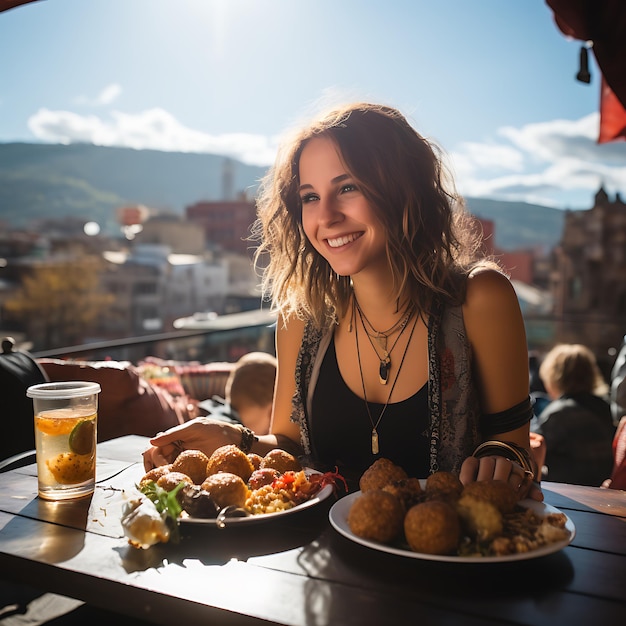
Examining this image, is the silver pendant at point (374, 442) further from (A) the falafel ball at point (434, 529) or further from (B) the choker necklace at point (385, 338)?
(A) the falafel ball at point (434, 529)

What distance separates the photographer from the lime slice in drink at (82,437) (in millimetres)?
1158

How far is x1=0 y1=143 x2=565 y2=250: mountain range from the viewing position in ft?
63.1

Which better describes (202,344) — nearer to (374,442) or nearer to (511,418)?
(374,442)

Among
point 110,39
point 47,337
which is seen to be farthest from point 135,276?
point 110,39

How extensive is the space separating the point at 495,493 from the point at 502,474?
22 centimetres

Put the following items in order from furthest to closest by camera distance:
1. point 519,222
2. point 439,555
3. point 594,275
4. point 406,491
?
point 519,222
point 594,275
point 406,491
point 439,555

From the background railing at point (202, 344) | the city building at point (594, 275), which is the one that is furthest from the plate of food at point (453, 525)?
the city building at point (594, 275)

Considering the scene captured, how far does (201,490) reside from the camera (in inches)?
40.8

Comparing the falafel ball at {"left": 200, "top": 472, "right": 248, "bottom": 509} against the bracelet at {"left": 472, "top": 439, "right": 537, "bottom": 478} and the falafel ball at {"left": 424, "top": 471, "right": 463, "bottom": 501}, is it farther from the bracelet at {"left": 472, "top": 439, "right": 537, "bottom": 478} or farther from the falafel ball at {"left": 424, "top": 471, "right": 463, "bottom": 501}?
the bracelet at {"left": 472, "top": 439, "right": 537, "bottom": 478}

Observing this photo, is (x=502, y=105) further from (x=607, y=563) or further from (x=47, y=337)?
(x=607, y=563)

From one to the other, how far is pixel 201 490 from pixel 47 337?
3205cm

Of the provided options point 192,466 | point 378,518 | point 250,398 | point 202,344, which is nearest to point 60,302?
point 202,344

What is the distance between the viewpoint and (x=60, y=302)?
30.7 meters

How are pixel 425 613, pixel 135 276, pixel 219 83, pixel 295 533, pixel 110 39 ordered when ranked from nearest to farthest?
1. pixel 425 613
2. pixel 295 533
3. pixel 135 276
4. pixel 110 39
5. pixel 219 83
